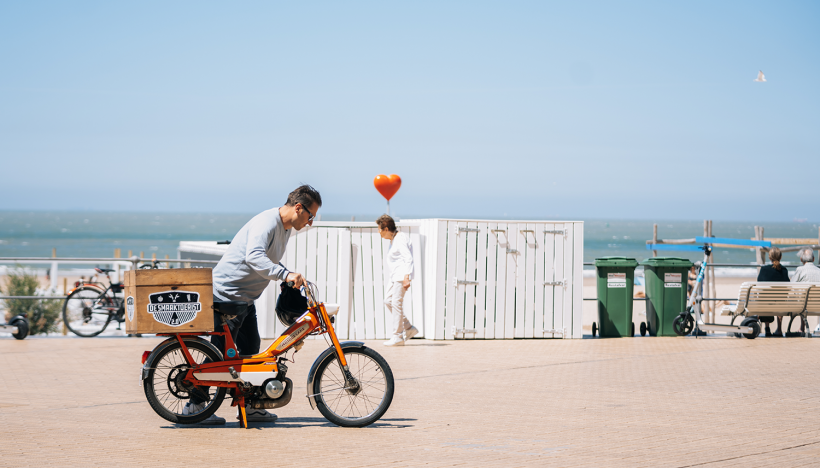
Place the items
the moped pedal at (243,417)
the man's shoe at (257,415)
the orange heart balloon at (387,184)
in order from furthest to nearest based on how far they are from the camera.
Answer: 1. the orange heart balloon at (387,184)
2. the man's shoe at (257,415)
3. the moped pedal at (243,417)

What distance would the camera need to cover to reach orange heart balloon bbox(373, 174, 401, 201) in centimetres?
1510

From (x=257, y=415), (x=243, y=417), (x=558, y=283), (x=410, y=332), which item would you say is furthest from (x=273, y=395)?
(x=558, y=283)

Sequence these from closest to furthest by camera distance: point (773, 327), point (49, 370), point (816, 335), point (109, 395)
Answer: point (109, 395)
point (49, 370)
point (816, 335)
point (773, 327)

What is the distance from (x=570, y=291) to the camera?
12266 mm

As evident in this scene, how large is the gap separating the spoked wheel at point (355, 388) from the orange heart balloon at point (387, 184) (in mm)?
9371

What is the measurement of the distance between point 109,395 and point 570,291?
715cm

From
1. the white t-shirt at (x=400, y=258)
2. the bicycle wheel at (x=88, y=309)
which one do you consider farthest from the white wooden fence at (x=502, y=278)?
the bicycle wheel at (x=88, y=309)

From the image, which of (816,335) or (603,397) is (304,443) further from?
(816,335)

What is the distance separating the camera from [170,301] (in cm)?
566

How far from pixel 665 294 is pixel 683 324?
545mm

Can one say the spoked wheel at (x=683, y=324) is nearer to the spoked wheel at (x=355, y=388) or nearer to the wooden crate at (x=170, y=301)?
the spoked wheel at (x=355, y=388)

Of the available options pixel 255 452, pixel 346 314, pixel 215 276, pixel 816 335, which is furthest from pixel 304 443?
pixel 816 335

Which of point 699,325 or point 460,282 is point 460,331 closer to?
point 460,282

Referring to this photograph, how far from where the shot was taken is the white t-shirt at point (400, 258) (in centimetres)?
1105
